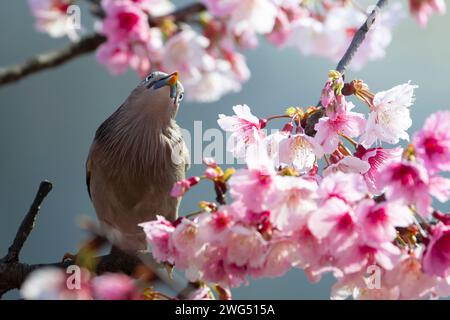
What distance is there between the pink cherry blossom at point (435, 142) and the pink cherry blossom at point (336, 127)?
34 cm

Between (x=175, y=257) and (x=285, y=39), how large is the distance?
0.84m

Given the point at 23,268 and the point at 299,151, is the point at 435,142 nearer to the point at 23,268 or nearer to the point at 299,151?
the point at 299,151

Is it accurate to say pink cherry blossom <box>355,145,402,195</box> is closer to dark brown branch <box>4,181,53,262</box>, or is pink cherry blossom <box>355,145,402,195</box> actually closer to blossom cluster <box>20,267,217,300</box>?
blossom cluster <box>20,267,217,300</box>

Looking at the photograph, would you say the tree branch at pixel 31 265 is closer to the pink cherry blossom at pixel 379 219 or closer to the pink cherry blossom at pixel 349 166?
the pink cherry blossom at pixel 349 166

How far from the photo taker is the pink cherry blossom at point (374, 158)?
1482mm

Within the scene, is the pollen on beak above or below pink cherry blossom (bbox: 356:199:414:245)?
above

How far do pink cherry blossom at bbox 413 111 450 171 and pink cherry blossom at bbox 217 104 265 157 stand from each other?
1.60ft

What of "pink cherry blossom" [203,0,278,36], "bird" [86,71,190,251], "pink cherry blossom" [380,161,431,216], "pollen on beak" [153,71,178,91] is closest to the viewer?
"pink cherry blossom" [380,161,431,216]

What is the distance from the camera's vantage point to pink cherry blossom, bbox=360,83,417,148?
1.51 meters

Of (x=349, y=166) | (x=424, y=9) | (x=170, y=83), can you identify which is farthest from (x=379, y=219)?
(x=170, y=83)

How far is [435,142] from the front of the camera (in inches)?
45.2

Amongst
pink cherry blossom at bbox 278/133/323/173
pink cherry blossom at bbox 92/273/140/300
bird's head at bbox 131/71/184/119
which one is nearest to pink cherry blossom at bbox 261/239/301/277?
pink cherry blossom at bbox 92/273/140/300

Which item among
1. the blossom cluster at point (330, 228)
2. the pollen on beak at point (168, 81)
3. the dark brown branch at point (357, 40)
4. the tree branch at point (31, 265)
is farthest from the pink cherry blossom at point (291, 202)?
the pollen on beak at point (168, 81)

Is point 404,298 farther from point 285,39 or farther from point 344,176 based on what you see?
point 285,39
